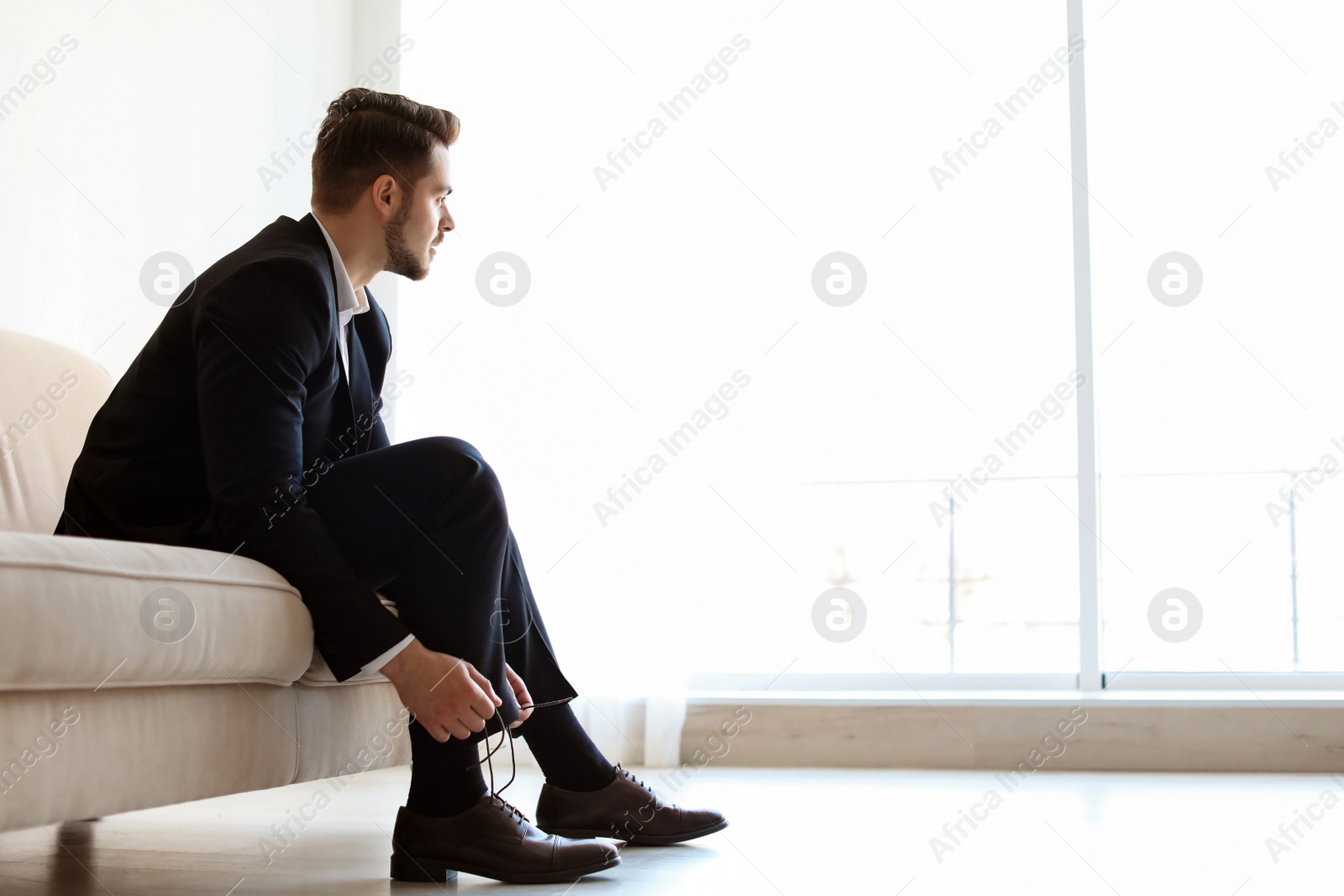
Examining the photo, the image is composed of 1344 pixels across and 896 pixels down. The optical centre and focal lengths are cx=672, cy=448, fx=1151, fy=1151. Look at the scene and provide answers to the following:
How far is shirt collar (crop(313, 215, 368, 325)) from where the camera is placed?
5.14ft

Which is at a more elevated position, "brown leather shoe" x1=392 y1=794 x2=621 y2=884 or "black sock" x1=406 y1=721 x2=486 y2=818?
"black sock" x1=406 y1=721 x2=486 y2=818

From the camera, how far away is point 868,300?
328 centimetres

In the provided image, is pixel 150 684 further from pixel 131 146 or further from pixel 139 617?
pixel 131 146

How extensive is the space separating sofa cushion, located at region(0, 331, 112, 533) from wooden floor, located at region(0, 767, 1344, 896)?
1.69ft

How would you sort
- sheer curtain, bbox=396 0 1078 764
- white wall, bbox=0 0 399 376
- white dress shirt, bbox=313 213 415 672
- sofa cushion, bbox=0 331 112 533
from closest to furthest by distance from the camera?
white dress shirt, bbox=313 213 415 672 → sofa cushion, bbox=0 331 112 533 → white wall, bbox=0 0 399 376 → sheer curtain, bbox=396 0 1078 764

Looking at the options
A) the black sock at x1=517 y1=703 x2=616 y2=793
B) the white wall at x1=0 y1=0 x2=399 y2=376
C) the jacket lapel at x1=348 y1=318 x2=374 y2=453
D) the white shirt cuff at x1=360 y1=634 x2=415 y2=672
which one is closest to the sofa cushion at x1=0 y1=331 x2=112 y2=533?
the white wall at x1=0 y1=0 x2=399 y2=376

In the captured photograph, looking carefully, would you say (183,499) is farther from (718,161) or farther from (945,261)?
(945,261)

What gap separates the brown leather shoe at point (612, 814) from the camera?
1.58 meters

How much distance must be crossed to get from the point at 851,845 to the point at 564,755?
0.45 metres

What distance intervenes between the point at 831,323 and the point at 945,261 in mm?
388

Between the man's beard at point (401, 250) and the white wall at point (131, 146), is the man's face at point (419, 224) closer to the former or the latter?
the man's beard at point (401, 250)

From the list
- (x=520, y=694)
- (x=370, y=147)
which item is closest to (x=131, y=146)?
(x=370, y=147)

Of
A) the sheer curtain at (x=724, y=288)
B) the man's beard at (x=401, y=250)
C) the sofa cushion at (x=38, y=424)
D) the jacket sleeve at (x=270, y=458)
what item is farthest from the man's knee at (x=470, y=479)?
the sheer curtain at (x=724, y=288)

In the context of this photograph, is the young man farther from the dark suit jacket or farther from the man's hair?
the man's hair
